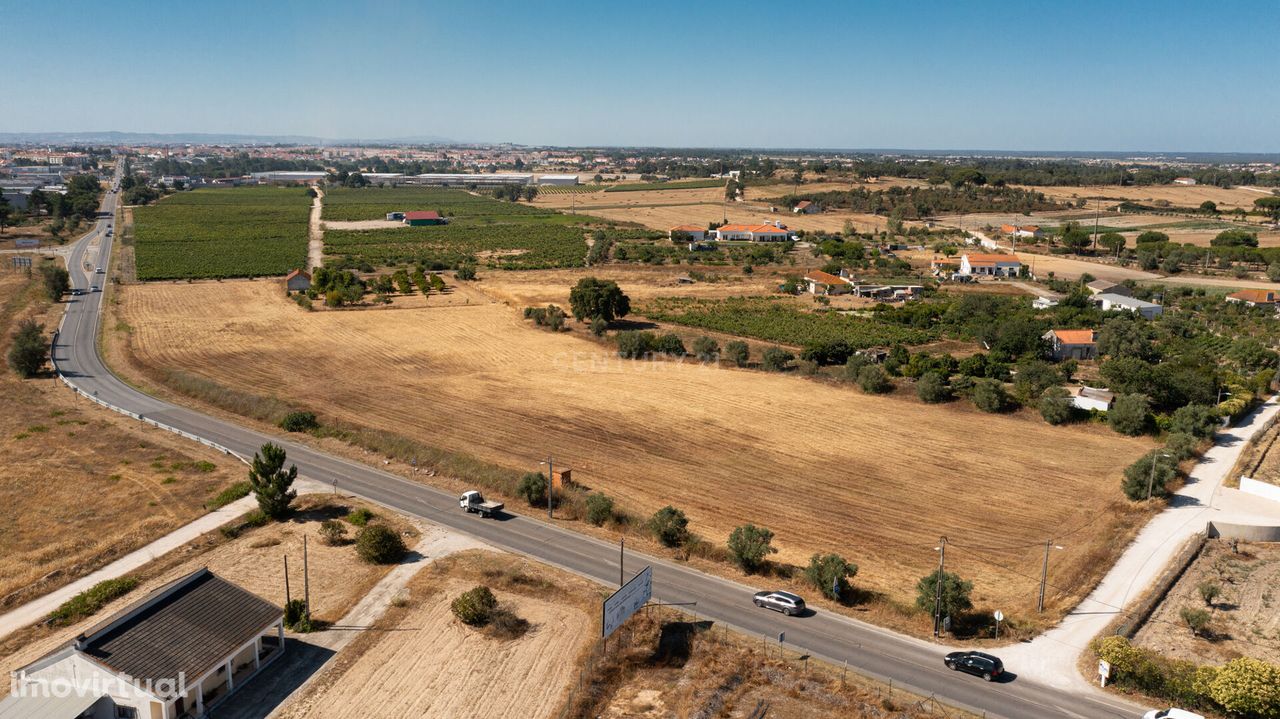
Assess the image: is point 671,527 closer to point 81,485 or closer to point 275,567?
point 275,567

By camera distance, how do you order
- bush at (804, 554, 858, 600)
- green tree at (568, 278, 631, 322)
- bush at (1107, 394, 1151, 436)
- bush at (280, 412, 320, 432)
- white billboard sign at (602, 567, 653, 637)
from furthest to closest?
green tree at (568, 278, 631, 322), bush at (280, 412, 320, 432), bush at (1107, 394, 1151, 436), bush at (804, 554, 858, 600), white billboard sign at (602, 567, 653, 637)

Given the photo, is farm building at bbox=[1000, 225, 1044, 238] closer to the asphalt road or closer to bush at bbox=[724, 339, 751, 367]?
bush at bbox=[724, 339, 751, 367]

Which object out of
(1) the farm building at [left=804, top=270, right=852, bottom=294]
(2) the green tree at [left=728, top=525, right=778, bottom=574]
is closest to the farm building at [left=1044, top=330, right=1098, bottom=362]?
(1) the farm building at [left=804, top=270, right=852, bottom=294]

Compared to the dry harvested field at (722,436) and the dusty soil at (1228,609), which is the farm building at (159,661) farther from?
the dusty soil at (1228,609)

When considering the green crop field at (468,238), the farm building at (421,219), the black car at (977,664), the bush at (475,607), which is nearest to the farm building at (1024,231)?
the green crop field at (468,238)

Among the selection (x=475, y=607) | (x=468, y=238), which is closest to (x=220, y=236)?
(x=468, y=238)

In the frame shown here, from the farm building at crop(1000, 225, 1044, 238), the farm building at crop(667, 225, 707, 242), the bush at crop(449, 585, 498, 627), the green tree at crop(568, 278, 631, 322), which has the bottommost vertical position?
the bush at crop(449, 585, 498, 627)
